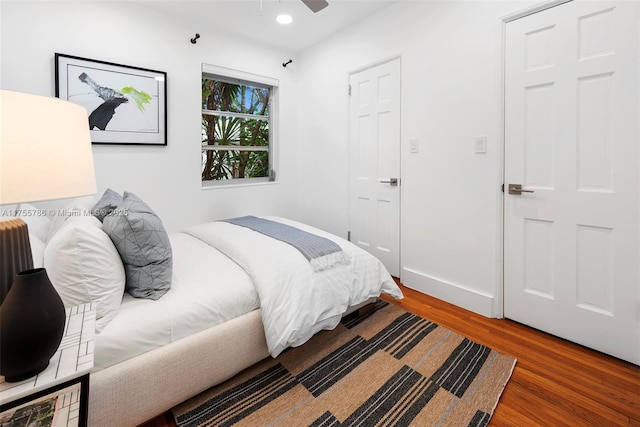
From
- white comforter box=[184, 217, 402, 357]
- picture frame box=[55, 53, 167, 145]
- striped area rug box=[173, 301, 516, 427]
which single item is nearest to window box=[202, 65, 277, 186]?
picture frame box=[55, 53, 167, 145]

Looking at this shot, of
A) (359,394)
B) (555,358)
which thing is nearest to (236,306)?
(359,394)

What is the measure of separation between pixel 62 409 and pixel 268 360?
105 centimetres

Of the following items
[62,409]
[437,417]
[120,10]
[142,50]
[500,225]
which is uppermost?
[120,10]

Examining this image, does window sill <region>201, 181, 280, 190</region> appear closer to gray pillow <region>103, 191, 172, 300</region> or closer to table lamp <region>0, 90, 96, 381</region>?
gray pillow <region>103, 191, 172, 300</region>

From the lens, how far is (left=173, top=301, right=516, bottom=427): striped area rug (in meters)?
1.43

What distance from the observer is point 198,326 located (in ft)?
4.85

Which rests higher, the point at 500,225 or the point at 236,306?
the point at 500,225

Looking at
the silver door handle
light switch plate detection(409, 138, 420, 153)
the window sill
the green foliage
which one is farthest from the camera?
Result: the green foliage

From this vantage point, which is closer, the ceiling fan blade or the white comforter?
the white comforter

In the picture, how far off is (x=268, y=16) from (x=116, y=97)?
159 centimetres

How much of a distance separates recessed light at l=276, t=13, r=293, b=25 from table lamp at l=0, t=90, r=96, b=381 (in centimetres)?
268

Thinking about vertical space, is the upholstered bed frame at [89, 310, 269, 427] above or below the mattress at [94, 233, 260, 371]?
below

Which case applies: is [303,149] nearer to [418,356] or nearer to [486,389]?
[418,356]

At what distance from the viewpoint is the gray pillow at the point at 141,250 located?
146 cm
